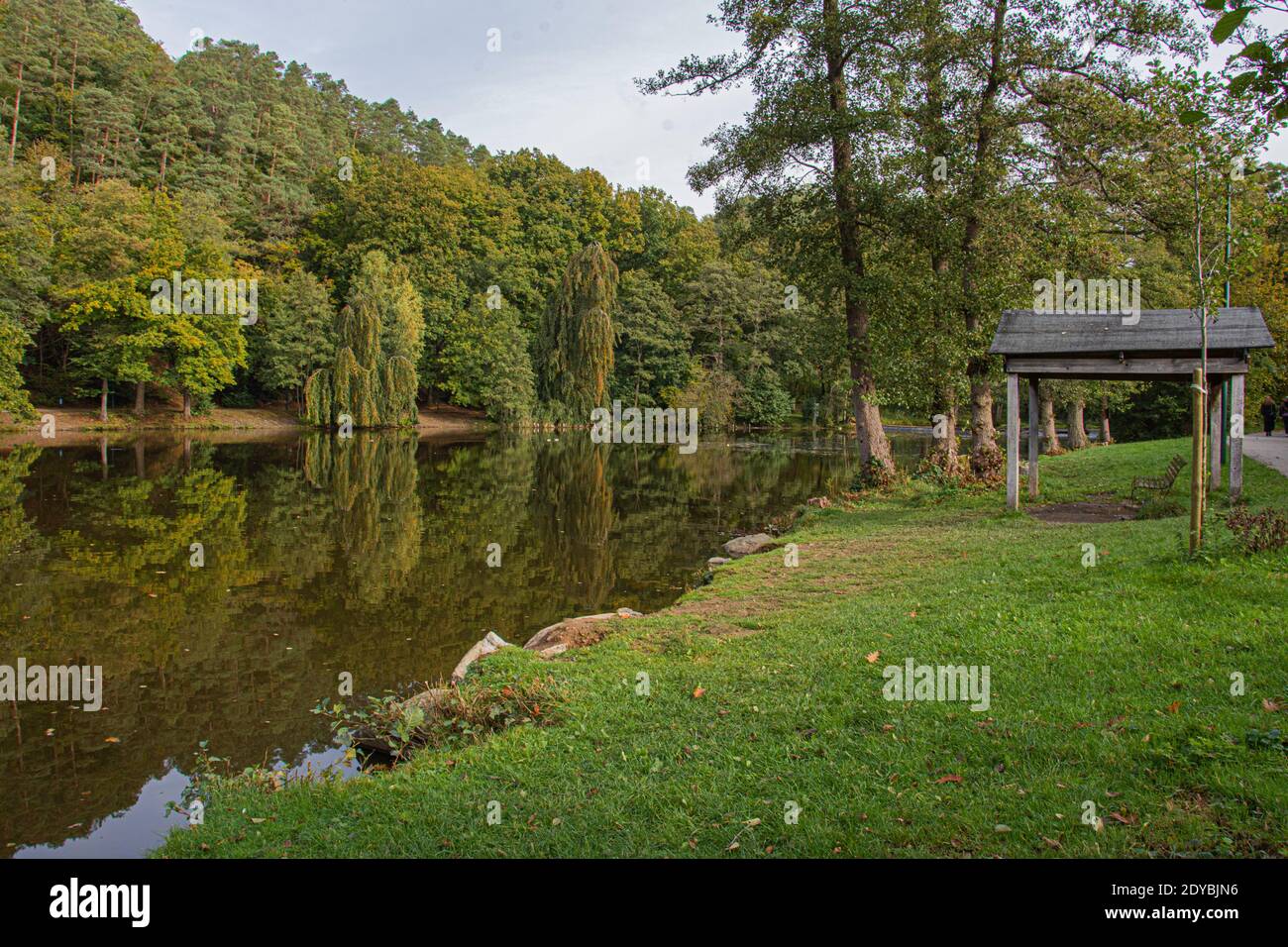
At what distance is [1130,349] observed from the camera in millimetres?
13320

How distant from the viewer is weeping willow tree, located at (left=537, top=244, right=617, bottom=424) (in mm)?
44188

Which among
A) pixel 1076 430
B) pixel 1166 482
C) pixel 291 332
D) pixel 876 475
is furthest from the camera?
pixel 291 332

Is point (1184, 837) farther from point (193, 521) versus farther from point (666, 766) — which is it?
point (193, 521)

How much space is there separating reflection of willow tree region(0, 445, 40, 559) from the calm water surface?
11cm

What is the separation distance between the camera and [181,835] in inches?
187

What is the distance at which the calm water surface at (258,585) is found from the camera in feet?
21.7

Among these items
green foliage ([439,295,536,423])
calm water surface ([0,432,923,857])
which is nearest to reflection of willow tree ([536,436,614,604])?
calm water surface ([0,432,923,857])

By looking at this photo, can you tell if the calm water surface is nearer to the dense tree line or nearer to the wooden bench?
the wooden bench

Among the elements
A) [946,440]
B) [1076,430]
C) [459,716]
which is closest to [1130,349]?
[946,440]

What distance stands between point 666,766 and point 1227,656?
13.1 ft

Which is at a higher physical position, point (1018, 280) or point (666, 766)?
point (1018, 280)

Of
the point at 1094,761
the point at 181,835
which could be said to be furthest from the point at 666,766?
the point at 181,835

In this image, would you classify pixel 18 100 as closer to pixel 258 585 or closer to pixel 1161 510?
pixel 258 585

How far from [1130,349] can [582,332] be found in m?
33.2
